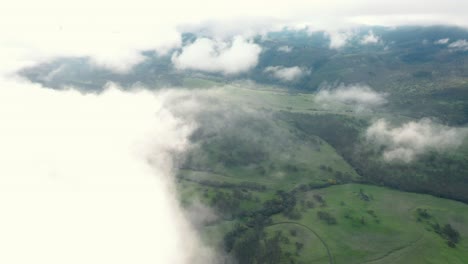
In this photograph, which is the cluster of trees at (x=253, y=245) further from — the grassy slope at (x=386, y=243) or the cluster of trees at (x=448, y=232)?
the cluster of trees at (x=448, y=232)

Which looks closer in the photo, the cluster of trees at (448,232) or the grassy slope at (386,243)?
the grassy slope at (386,243)

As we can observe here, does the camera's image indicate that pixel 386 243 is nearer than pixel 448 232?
Yes

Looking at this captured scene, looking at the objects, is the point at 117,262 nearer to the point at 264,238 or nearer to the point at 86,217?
the point at 86,217

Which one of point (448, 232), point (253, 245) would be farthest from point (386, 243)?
point (253, 245)

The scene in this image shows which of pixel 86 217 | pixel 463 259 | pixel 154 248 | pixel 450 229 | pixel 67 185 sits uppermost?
pixel 67 185

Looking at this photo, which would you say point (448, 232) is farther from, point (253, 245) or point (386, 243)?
point (253, 245)

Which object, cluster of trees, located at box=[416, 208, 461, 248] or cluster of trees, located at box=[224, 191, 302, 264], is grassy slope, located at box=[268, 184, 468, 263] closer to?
cluster of trees, located at box=[416, 208, 461, 248]

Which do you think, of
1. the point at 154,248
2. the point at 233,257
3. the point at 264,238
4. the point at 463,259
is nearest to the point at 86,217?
the point at 154,248

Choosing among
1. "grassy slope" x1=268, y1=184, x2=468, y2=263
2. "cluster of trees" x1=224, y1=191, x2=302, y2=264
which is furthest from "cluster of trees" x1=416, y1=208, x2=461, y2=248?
"cluster of trees" x1=224, y1=191, x2=302, y2=264

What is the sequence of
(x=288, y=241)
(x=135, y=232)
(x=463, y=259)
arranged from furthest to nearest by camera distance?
(x=135, y=232), (x=288, y=241), (x=463, y=259)

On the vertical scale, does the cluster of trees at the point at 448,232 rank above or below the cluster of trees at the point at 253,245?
below

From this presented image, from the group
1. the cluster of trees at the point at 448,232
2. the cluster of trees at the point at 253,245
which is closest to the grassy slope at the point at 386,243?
the cluster of trees at the point at 448,232
